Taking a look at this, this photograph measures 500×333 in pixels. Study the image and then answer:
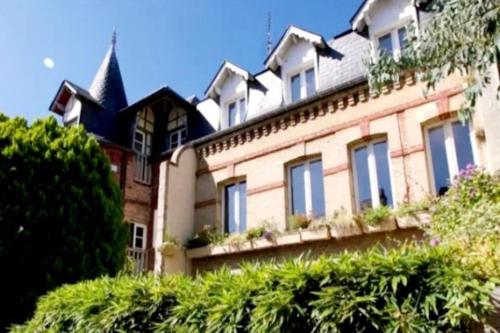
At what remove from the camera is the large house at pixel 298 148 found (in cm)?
937

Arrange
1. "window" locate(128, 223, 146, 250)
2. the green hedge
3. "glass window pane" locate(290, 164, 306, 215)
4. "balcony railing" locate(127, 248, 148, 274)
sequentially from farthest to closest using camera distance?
"window" locate(128, 223, 146, 250) → "balcony railing" locate(127, 248, 148, 274) → "glass window pane" locate(290, 164, 306, 215) → the green hedge

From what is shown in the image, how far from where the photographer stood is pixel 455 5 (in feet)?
15.4

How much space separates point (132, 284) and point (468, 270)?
349 cm

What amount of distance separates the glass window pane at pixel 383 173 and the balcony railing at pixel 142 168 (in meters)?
8.17

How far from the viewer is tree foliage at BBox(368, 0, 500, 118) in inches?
177

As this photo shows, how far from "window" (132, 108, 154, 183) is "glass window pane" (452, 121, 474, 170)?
992 cm

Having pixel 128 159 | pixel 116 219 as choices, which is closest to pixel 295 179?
pixel 116 219

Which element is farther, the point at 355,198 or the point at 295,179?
the point at 295,179

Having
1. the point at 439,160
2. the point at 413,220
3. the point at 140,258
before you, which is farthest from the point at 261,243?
the point at 140,258

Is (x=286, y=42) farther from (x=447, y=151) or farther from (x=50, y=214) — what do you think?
(x=50, y=214)

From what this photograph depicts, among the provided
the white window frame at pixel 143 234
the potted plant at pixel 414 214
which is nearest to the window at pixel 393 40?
the potted plant at pixel 414 214

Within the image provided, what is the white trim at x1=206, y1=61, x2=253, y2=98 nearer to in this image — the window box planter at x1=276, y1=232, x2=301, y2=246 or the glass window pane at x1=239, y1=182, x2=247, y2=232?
the glass window pane at x1=239, y1=182, x2=247, y2=232

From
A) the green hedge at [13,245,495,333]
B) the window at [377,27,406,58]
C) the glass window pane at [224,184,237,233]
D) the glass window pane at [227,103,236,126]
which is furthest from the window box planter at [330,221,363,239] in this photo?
the glass window pane at [227,103,236,126]

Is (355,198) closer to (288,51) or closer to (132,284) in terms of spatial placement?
(288,51)
